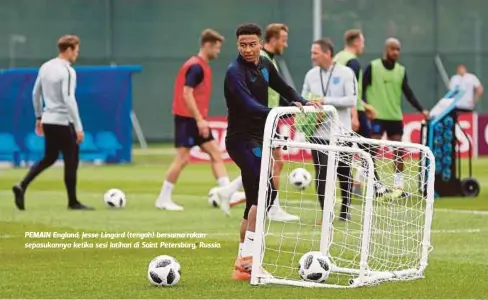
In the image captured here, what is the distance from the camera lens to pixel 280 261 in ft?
38.2

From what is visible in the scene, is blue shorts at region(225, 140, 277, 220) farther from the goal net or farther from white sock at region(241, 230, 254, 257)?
white sock at region(241, 230, 254, 257)

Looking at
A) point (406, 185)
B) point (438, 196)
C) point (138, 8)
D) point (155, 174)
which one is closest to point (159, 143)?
point (138, 8)

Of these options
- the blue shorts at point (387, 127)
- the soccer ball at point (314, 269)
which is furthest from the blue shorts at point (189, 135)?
the soccer ball at point (314, 269)

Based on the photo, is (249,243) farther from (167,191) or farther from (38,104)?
(38,104)

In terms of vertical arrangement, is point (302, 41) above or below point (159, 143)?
above

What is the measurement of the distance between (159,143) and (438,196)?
19.3 m

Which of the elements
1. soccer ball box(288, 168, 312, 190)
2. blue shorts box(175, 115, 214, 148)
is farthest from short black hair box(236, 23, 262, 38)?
soccer ball box(288, 168, 312, 190)

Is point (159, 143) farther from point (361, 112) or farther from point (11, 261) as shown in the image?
point (11, 261)

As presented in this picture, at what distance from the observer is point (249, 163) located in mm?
10516

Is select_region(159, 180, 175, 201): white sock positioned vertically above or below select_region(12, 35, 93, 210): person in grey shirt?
below

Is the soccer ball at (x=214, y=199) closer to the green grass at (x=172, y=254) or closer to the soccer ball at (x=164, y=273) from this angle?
the green grass at (x=172, y=254)

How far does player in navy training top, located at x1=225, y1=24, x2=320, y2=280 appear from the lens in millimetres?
10328

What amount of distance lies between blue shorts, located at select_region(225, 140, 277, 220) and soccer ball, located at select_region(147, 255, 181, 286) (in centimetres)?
87

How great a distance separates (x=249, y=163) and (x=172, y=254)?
2.14 meters
